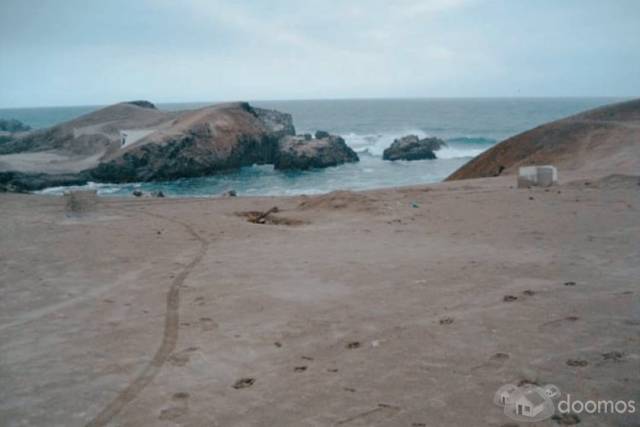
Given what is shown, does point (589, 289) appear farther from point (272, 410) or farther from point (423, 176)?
point (423, 176)

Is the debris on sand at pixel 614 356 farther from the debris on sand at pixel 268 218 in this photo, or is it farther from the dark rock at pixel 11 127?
the dark rock at pixel 11 127

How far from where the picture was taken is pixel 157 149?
122ft

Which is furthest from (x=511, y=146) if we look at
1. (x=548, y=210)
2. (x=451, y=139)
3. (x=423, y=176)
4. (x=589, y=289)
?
(x=451, y=139)

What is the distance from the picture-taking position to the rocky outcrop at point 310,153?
4066cm

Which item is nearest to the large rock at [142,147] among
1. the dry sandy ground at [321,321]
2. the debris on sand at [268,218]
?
the debris on sand at [268,218]

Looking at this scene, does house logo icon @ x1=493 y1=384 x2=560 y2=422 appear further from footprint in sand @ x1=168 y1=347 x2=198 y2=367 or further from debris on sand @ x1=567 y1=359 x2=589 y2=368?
footprint in sand @ x1=168 y1=347 x2=198 y2=367

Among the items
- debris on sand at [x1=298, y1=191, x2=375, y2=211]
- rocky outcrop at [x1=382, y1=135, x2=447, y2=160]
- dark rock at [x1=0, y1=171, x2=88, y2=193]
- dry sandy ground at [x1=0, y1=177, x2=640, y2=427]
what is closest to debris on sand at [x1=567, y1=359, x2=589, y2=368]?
dry sandy ground at [x1=0, y1=177, x2=640, y2=427]

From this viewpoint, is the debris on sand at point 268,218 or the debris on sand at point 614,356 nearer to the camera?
the debris on sand at point 614,356

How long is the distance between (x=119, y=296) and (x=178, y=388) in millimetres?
2609

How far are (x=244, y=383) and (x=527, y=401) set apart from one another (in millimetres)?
1811

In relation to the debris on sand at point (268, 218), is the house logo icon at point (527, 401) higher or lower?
higher

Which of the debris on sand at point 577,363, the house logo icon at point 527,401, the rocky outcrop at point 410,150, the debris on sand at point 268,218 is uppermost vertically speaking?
the rocky outcrop at point 410,150

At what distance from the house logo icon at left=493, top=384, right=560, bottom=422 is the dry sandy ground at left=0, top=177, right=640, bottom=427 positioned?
0.09 metres

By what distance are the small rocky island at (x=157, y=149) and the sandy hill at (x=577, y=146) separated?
64.7 ft
